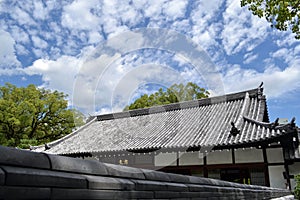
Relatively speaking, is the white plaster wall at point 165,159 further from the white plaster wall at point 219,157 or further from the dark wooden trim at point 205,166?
the white plaster wall at point 219,157

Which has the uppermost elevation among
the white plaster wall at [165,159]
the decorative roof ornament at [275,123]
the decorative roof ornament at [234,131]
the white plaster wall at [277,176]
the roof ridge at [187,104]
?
the roof ridge at [187,104]

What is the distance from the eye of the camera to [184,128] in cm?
1573

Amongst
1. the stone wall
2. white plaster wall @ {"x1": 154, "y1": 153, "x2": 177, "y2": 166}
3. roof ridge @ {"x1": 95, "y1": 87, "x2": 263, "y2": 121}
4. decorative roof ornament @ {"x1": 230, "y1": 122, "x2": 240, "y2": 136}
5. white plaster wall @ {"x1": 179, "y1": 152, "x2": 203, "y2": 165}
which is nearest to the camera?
the stone wall

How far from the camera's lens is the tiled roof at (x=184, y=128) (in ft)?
40.6

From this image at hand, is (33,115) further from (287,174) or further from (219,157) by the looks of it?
(287,174)

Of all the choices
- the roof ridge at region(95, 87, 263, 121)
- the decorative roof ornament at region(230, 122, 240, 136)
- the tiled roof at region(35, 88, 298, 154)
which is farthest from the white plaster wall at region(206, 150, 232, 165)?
the roof ridge at region(95, 87, 263, 121)

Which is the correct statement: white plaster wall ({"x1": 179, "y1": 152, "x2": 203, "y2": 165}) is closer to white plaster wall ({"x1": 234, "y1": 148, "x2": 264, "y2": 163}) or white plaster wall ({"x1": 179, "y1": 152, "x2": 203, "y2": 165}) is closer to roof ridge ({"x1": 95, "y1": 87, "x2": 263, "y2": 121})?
white plaster wall ({"x1": 234, "y1": 148, "x2": 264, "y2": 163})

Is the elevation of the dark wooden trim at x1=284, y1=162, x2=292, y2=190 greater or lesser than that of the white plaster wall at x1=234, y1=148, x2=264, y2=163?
lesser

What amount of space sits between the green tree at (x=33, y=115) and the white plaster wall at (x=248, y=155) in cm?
2183

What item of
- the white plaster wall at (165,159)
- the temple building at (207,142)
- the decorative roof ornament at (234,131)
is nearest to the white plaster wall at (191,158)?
the temple building at (207,142)

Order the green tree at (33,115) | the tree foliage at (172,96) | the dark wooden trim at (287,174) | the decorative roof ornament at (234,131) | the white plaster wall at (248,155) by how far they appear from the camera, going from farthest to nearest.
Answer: the tree foliage at (172,96) < the green tree at (33,115) < the decorative roof ornament at (234,131) < the white plaster wall at (248,155) < the dark wooden trim at (287,174)

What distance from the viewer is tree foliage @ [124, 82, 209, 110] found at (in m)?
33.8

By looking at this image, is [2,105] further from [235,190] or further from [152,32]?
[235,190]

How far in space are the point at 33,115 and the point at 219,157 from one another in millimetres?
24009
